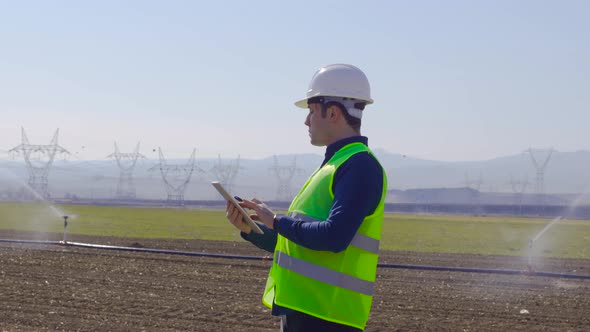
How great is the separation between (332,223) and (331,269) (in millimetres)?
294

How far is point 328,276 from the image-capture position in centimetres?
415

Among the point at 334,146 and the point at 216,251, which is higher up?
the point at 334,146

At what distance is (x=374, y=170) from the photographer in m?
4.10

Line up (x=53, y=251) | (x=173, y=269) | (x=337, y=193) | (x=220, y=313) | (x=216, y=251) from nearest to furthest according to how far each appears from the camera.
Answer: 1. (x=337, y=193)
2. (x=220, y=313)
3. (x=173, y=269)
4. (x=53, y=251)
5. (x=216, y=251)

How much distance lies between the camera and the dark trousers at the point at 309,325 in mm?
4203

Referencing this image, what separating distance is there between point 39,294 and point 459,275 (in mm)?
8209

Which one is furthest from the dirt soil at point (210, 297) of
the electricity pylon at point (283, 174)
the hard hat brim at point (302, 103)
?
the electricity pylon at point (283, 174)

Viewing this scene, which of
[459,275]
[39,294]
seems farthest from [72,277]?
[459,275]

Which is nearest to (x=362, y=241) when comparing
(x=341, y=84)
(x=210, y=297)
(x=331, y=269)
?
(x=331, y=269)

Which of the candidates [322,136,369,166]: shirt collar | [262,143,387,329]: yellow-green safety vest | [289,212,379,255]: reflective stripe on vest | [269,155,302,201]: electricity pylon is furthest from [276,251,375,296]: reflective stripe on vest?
[269,155,302,201]: electricity pylon

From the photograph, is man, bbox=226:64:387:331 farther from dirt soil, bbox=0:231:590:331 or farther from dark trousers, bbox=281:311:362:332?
dirt soil, bbox=0:231:590:331

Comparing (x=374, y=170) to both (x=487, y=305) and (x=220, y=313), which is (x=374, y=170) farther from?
(x=487, y=305)

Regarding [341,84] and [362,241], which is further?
[341,84]

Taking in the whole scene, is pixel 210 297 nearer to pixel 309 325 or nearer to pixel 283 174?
pixel 309 325
